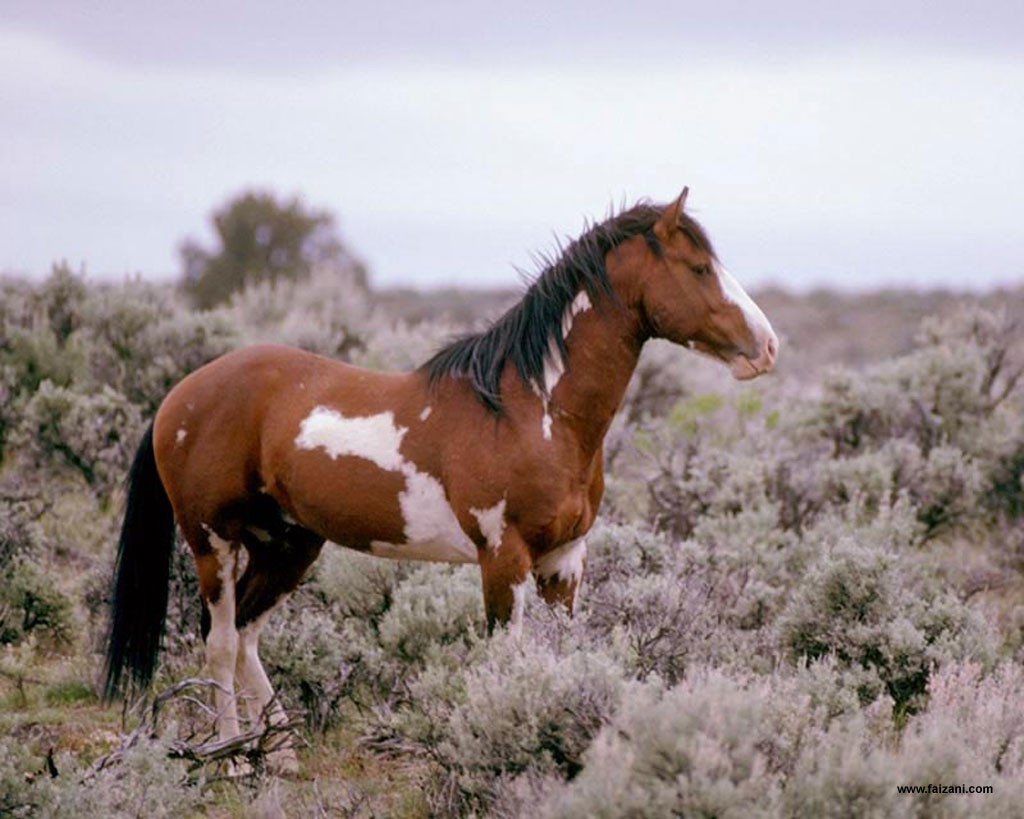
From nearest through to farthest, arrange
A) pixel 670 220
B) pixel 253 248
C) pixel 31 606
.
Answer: pixel 670 220, pixel 31 606, pixel 253 248

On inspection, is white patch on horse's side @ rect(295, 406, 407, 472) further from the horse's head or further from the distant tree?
the distant tree

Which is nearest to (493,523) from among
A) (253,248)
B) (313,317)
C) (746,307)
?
(746,307)

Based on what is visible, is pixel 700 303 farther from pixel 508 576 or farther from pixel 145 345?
pixel 145 345

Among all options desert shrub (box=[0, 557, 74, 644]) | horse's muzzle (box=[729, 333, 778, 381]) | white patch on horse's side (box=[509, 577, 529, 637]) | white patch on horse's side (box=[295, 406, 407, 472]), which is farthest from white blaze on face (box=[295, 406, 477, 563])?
desert shrub (box=[0, 557, 74, 644])

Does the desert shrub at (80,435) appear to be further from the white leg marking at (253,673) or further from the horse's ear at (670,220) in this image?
the horse's ear at (670,220)

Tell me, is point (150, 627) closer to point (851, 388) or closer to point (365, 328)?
point (851, 388)

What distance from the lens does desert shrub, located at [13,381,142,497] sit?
9.41 m

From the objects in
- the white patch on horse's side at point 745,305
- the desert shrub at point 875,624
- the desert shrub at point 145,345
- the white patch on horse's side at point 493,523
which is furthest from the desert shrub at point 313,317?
the white patch on horse's side at point 745,305

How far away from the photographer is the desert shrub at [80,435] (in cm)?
941

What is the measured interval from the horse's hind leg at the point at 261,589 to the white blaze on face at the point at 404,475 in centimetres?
69

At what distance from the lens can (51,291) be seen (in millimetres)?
12422

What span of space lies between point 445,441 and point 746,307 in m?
1.33

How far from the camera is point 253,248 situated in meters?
29.8

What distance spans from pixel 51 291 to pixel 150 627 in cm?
776
